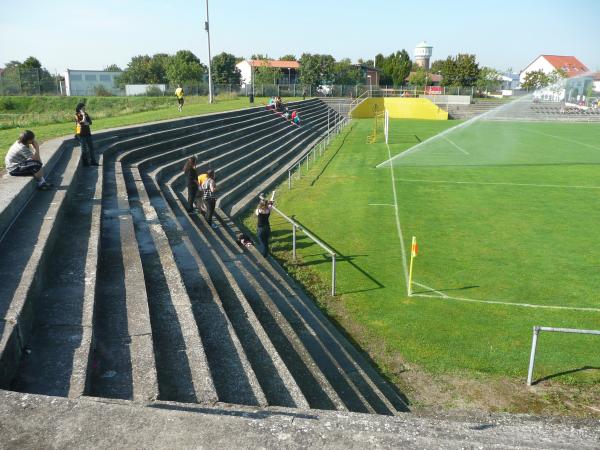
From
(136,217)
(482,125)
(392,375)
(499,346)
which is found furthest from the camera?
(482,125)

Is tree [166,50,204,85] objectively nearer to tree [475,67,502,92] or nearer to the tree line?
the tree line

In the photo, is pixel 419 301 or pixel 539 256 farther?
pixel 539 256

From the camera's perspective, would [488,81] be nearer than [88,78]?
No

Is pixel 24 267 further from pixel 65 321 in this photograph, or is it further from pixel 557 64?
pixel 557 64

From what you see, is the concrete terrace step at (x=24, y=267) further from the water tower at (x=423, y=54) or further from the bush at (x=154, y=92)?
the water tower at (x=423, y=54)

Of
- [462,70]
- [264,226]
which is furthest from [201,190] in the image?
[462,70]

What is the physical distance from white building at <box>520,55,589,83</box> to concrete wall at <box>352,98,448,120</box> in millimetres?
31606

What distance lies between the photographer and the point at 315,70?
80500 millimetres

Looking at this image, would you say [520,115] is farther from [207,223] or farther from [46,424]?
[46,424]

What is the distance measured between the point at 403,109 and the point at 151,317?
57.7 metres

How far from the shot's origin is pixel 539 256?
12.0 meters

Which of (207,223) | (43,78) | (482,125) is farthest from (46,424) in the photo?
(43,78)

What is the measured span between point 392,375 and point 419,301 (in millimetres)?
2584

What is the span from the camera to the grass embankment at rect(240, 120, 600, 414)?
23.5 feet
